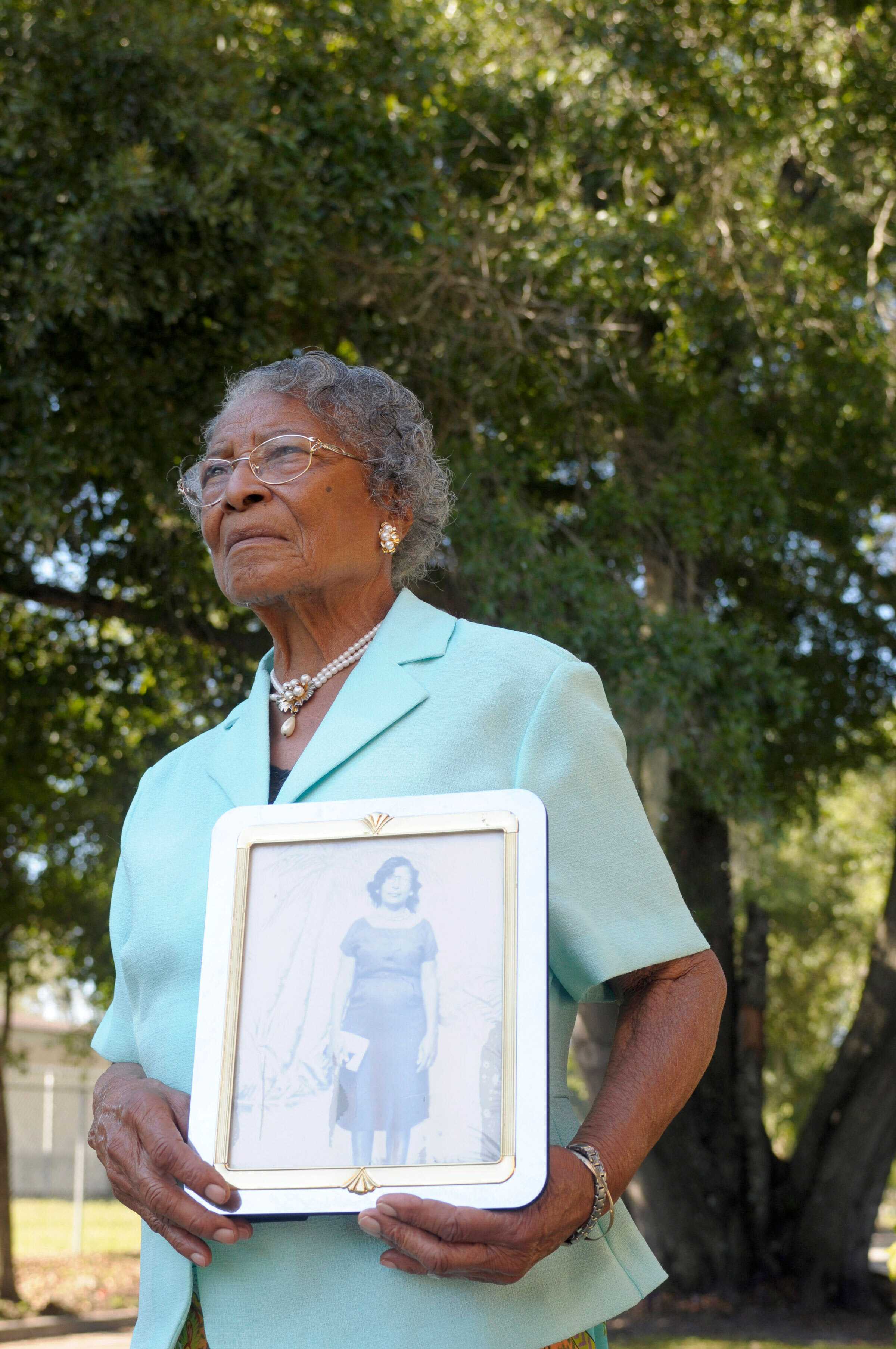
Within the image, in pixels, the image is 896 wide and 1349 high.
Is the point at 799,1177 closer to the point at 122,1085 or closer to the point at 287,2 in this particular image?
the point at 287,2

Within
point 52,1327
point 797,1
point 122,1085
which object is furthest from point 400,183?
point 52,1327

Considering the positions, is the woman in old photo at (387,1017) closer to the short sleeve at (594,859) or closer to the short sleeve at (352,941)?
the short sleeve at (352,941)

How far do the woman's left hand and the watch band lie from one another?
0.19 ft

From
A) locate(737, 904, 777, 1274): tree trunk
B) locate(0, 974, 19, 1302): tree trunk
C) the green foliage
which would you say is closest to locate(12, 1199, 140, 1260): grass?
locate(0, 974, 19, 1302): tree trunk

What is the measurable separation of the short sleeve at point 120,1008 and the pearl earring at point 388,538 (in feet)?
2.17

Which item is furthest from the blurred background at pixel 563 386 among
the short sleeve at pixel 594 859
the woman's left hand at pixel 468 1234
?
the woman's left hand at pixel 468 1234

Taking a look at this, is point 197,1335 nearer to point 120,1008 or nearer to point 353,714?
point 120,1008

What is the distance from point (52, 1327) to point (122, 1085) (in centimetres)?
1148

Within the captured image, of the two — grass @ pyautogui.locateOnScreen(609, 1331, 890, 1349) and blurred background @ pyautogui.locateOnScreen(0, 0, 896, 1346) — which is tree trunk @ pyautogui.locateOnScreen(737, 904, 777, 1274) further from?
grass @ pyautogui.locateOnScreen(609, 1331, 890, 1349)

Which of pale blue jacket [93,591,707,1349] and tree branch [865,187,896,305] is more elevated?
tree branch [865,187,896,305]

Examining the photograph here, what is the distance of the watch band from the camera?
1589mm

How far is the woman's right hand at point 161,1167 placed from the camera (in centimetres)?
155

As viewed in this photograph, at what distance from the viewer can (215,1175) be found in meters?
1.53

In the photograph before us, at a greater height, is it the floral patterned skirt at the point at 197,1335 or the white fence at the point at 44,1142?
the floral patterned skirt at the point at 197,1335
